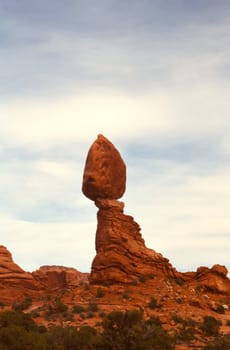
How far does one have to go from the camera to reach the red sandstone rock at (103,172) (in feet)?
190

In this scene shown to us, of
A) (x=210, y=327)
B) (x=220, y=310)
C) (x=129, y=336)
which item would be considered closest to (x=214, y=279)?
(x=220, y=310)

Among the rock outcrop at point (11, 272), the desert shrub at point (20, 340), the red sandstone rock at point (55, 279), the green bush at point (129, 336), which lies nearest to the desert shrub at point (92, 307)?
the green bush at point (129, 336)

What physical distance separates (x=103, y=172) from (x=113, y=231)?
645cm

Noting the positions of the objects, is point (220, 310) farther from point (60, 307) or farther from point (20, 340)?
point (20, 340)

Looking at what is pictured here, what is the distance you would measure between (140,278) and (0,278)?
55.8 feet

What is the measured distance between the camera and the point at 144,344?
31984 mm

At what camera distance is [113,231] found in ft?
183

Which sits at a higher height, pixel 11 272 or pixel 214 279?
pixel 11 272

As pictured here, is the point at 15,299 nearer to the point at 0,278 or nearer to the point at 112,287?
the point at 0,278

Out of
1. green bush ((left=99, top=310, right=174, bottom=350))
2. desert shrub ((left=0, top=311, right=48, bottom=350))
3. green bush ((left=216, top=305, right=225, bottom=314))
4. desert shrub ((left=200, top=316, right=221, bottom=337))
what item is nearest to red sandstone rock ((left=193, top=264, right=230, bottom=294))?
green bush ((left=216, top=305, right=225, bottom=314))

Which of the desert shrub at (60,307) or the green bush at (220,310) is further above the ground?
the green bush at (220,310)

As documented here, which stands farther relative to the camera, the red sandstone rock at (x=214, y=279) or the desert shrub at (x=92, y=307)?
the red sandstone rock at (x=214, y=279)

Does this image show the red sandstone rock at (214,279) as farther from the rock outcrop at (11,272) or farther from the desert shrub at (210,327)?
the rock outcrop at (11,272)

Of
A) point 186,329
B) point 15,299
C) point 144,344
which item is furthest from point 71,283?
point 144,344
